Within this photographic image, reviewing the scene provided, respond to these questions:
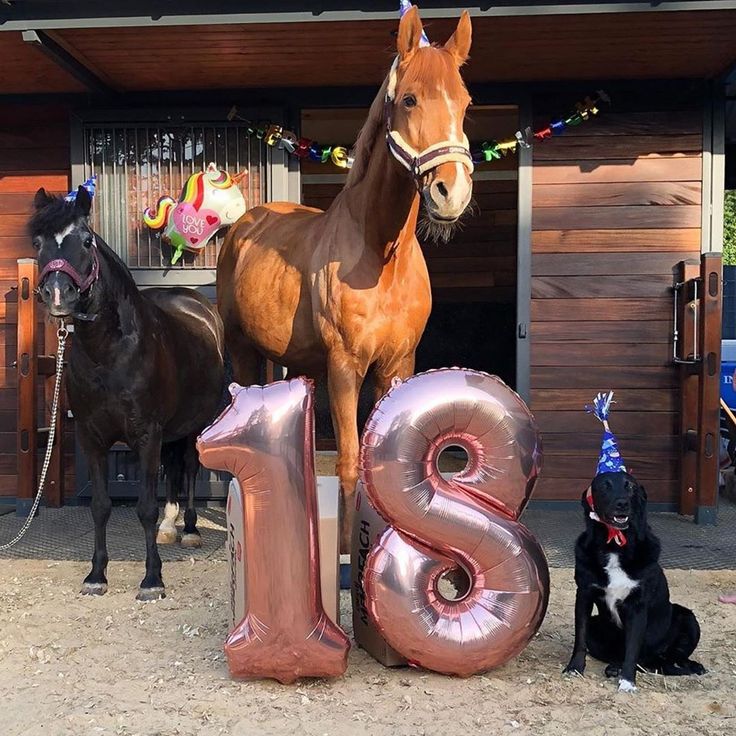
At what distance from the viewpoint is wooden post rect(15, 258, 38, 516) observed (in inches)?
222

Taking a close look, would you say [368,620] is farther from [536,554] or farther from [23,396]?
[23,396]

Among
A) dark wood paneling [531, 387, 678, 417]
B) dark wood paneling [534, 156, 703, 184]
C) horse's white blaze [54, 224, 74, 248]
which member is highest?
dark wood paneling [534, 156, 703, 184]

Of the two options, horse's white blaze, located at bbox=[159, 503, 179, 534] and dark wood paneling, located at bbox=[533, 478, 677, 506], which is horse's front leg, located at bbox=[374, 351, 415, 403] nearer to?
horse's white blaze, located at bbox=[159, 503, 179, 534]

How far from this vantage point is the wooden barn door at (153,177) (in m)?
5.98

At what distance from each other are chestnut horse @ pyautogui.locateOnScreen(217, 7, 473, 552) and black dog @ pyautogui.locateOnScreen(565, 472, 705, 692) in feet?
3.78

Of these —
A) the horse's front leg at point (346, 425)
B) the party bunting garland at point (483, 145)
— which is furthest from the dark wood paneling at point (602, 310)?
the horse's front leg at point (346, 425)

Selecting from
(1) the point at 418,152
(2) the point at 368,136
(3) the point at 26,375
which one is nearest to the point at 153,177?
(3) the point at 26,375

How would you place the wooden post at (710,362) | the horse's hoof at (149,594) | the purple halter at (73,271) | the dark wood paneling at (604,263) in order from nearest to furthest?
1. the purple halter at (73,271)
2. the horse's hoof at (149,594)
3. the wooden post at (710,362)
4. the dark wood paneling at (604,263)

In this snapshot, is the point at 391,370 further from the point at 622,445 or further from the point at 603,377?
the point at 622,445

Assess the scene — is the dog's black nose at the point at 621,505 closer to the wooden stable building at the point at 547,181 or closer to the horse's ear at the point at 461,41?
the horse's ear at the point at 461,41

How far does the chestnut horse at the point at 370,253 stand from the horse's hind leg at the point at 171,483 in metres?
0.91

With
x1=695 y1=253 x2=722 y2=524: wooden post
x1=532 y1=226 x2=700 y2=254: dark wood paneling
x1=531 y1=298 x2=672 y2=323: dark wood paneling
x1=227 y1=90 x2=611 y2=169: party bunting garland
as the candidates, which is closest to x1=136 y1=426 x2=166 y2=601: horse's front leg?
x1=227 y1=90 x2=611 y2=169: party bunting garland

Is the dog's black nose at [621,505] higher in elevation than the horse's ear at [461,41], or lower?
lower

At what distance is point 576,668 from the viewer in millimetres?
2877
